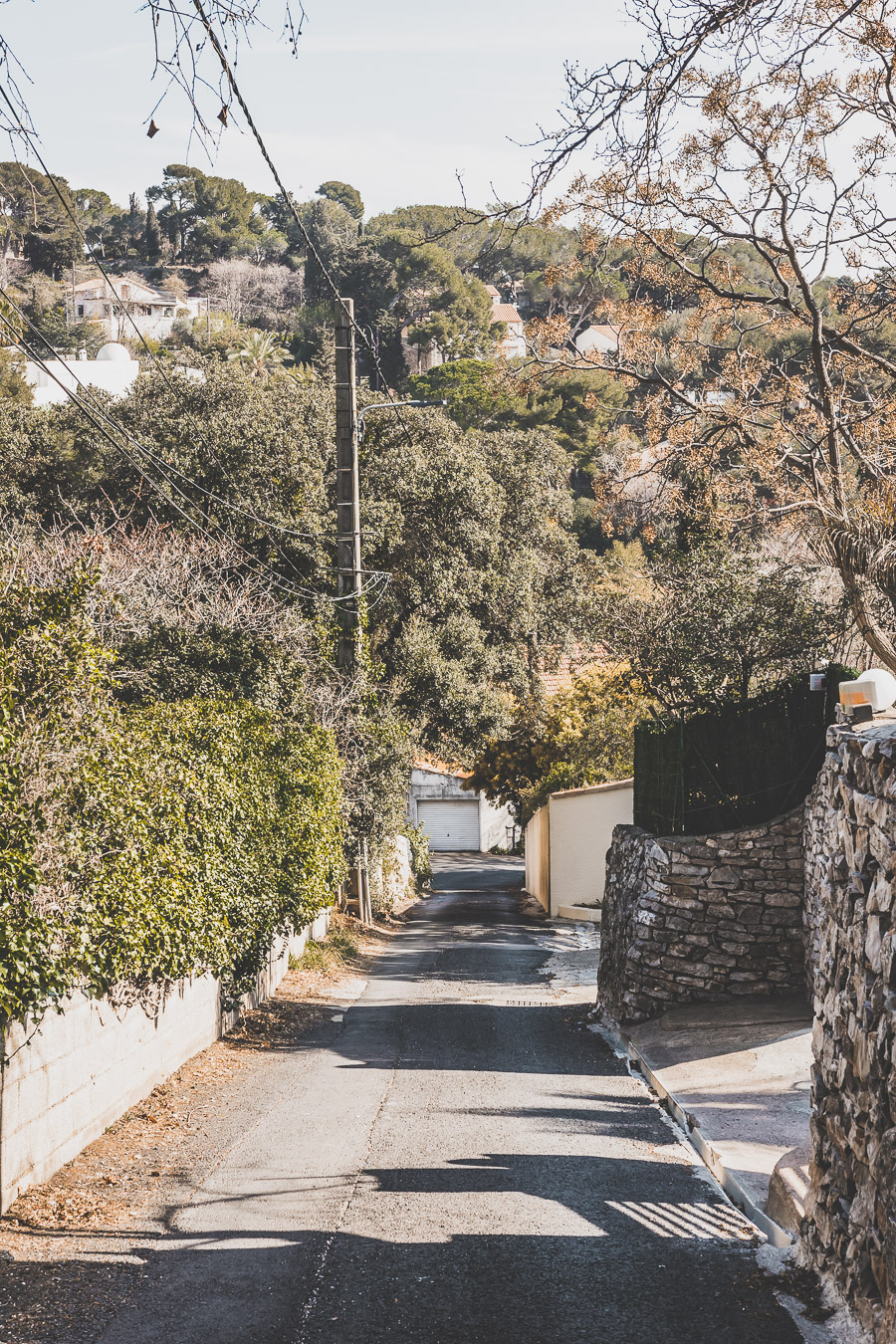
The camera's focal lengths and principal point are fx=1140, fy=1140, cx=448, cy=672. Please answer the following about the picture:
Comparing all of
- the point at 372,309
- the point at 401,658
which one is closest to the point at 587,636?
the point at 401,658

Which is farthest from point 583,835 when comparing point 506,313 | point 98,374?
point 506,313

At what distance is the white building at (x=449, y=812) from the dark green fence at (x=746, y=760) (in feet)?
119

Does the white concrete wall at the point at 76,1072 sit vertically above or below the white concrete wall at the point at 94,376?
below

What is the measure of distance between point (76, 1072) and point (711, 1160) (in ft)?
13.8

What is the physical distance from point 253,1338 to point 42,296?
58783 mm

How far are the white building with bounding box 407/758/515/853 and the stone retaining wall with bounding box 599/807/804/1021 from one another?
36740 mm

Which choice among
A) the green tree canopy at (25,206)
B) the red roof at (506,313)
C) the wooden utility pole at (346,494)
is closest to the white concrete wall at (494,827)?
the wooden utility pole at (346,494)

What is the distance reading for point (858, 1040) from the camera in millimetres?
4902

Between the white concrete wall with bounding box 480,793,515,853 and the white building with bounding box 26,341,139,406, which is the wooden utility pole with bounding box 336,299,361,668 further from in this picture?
the white building with bounding box 26,341,139,406

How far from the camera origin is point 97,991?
24.1 ft

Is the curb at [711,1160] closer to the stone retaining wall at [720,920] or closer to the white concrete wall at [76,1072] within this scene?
the stone retaining wall at [720,920]

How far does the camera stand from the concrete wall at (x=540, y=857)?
2639 cm

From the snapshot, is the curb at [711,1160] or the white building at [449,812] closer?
the curb at [711,1160]

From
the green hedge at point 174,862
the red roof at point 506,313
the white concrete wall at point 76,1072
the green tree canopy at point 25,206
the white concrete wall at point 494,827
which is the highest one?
the red roof at point 506,313
